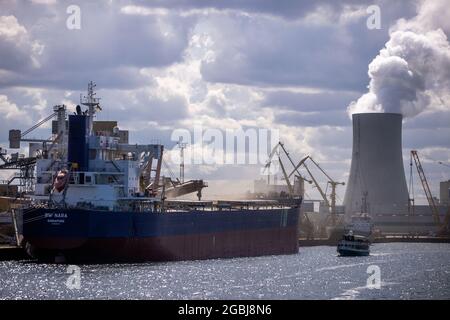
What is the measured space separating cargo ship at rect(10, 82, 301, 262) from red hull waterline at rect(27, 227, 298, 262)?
59 millimetres

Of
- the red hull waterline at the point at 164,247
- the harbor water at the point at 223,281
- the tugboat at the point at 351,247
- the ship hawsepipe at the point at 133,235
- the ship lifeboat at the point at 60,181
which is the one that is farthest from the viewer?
the tugboat at the point at 351,247

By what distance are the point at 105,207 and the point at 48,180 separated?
4.78 m

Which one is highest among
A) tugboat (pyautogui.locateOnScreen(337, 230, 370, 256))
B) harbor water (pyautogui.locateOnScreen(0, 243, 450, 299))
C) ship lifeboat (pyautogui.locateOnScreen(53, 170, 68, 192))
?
ship lifeboat (pyautogui.locateOnScreen(53, 170, 68, 192))

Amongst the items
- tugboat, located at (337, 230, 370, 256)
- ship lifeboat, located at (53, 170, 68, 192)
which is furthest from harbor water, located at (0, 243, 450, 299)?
tugboat, located at (337, 230, 370, 256)

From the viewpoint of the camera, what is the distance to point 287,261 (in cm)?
8106

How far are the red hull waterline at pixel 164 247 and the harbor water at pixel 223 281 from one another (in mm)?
978

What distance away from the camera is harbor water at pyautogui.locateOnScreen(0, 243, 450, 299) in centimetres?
5381

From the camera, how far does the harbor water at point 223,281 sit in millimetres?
53812

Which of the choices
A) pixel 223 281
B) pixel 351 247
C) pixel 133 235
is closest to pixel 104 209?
pixel 133 235

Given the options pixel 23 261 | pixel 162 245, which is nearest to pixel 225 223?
pixel 162 245

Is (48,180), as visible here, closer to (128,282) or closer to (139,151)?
(139,151)

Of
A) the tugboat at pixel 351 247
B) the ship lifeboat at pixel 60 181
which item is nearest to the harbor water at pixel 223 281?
the ship lifeboat at pixel 60 181

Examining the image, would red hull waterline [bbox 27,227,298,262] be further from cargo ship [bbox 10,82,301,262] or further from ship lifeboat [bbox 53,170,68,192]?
ship lifeboat [bbox 53,170,68,192]

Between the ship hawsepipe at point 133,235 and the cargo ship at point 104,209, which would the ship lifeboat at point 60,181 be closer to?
the cargo ship at point 104,209
